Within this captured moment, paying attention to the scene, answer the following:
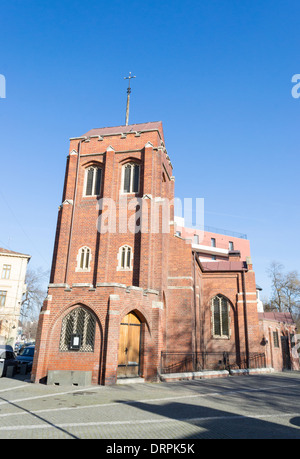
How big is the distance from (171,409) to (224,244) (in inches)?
2069

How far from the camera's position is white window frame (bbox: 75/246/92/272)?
19656 millimetres

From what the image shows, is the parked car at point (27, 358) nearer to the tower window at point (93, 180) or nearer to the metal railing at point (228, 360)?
the metal railing at point (228, 360)

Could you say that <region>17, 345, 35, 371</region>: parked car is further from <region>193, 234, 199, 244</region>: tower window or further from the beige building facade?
<region>193, 234, 199, 244</region>: tower window

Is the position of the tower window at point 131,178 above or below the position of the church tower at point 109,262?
above

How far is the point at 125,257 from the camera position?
19.5m

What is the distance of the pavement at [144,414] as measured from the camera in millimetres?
6723

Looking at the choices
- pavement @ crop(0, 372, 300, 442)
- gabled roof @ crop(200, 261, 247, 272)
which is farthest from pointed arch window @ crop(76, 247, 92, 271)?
gabled roof @ crop(200, 261, 247, 272)

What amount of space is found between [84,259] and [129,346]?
647 centimetres

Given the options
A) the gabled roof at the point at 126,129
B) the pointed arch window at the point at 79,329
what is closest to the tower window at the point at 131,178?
the gabled roof at the point at 126,129

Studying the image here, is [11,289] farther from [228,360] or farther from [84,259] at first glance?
[228,360]
